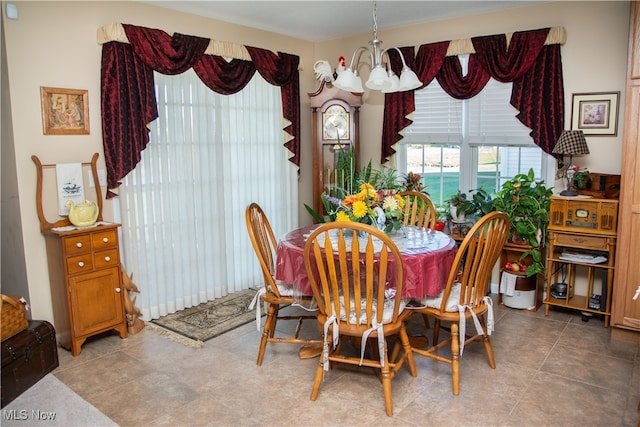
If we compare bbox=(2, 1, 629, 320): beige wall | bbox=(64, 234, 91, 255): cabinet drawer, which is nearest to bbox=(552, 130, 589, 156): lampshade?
bbox=(2, 1, 629, 320): beige wall

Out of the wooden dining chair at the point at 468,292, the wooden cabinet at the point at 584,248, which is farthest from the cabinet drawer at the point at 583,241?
the wooden dining chair at the point at 468,292

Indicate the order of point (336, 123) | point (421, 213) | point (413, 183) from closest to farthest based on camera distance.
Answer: point (421, 213) < point (413, 183) < point (336, 123)

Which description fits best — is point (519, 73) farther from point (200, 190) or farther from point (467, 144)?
point (200, 190)

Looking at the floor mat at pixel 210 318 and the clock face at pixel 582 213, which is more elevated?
the clock face at pixel 582 213

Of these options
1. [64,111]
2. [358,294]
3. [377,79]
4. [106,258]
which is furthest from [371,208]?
[64,111]

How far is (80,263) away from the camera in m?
3.28

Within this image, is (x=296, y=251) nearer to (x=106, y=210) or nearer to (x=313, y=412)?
(x=313, y=412)

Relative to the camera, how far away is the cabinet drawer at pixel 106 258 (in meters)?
3.37

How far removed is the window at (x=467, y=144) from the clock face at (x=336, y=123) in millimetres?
617

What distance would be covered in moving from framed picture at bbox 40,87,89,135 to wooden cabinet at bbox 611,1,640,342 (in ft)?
12.1

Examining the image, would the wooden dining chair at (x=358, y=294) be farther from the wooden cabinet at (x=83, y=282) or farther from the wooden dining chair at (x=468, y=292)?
the wooden cabinet at (x=83, y=282)

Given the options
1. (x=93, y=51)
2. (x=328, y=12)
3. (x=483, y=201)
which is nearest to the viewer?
(x=93, y=51)

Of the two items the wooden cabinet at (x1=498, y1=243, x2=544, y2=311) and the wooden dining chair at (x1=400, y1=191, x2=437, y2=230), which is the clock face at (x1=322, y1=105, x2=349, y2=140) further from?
the wooden cabinet at (x1=498, y1=243, x2=544, y2=311)

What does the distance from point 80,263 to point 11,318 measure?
51 centimetres
